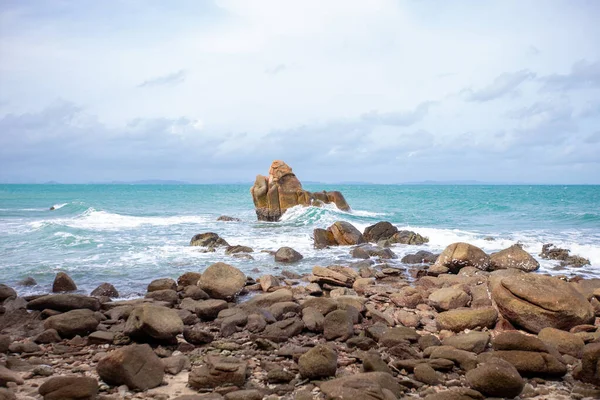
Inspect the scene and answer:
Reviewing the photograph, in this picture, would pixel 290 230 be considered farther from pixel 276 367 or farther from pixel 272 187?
pixel 276 367

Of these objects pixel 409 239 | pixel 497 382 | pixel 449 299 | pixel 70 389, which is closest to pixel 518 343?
pixel 497 382

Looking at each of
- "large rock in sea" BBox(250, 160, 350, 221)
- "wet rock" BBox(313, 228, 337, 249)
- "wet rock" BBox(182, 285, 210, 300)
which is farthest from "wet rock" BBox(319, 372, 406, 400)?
"large rock in sea" BBox(250, 160, 350, 221)

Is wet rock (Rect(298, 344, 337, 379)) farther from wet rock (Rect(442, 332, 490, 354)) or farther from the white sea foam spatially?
the white sea foam

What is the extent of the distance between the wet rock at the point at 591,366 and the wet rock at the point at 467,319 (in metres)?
2.64

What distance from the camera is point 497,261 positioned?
1574cm

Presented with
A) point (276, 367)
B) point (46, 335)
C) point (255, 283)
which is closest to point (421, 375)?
point (276, 367)

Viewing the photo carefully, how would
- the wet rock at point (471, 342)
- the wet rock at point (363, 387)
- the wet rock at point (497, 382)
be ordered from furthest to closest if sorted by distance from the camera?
1. the wet rock at point (471, 342)
2. the wet rock at point (497, 382)
3. the wet rock at point (363, 387)

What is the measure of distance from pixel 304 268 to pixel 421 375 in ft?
33.9

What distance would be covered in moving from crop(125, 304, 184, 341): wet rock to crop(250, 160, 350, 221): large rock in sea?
87.4 feet

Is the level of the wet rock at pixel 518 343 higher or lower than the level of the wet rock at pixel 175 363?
higher

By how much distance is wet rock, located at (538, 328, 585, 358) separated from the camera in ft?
25.9

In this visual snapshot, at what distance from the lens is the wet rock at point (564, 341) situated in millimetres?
7906

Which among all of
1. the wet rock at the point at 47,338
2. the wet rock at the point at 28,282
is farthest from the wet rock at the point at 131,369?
the wet rock at the point at 28,282

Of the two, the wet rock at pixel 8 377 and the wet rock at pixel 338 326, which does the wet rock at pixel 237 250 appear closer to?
the wet rock at pixel 338 326
